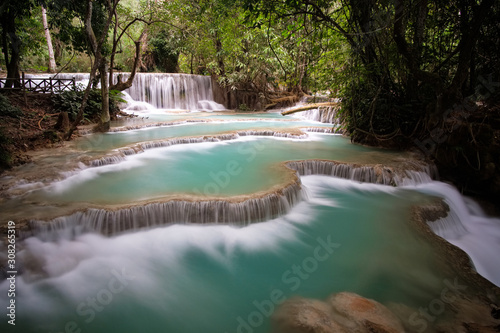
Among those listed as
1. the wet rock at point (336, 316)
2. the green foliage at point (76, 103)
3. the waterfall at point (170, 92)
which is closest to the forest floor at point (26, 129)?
the green foliage at point (76, 103)

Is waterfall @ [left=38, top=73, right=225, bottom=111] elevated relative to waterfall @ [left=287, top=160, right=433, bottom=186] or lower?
elevated

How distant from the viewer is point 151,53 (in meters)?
25.4

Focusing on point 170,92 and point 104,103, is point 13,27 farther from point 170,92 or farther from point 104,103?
point 170,92

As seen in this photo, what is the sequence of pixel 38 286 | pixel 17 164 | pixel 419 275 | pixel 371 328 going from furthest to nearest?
pixel 17 164 < pixel 419 275 < pixel 38 286 < pixel 371 328

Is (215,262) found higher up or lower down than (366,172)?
lower down

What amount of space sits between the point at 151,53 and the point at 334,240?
85.1 ft

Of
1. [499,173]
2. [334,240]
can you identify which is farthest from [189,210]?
[499,173]

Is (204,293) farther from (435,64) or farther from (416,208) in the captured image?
(435,64)

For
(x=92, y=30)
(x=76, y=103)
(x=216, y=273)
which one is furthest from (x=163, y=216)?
(x=76, y=103)

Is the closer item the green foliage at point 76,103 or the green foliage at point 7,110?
the green foliage at point 7,110

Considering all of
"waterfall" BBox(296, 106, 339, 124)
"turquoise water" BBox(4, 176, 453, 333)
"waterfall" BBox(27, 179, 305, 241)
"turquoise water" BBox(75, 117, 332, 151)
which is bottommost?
"turquoise water" BBox(4, 176, 453, 333)

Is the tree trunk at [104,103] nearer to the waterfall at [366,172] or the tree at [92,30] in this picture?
the tree at [92,30]

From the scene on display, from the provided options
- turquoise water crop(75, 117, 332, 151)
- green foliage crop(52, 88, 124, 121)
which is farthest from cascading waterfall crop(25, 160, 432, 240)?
green foliage crop(52, 88, 124, 121)

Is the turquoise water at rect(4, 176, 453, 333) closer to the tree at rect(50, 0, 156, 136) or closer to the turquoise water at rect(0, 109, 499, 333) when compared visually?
the turquoise water at rect(0, 109, 499, 333)
